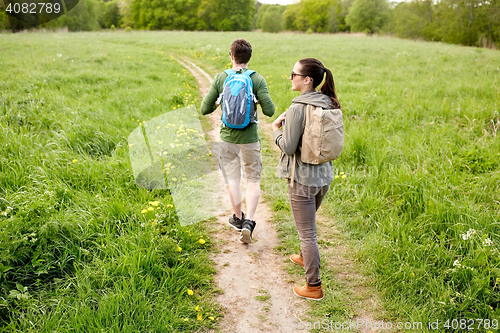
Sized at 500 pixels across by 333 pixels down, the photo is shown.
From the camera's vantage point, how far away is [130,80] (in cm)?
1095

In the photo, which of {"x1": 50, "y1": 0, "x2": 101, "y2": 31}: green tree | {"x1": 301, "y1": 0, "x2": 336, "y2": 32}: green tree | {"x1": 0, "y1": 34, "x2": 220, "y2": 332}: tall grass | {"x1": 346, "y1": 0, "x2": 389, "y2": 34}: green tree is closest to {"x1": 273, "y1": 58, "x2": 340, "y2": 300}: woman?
{"x1": 0, "y1": 34, "x2": 220, "y2": 332}: tall grass

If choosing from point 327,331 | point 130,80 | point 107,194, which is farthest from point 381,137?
point 130,80

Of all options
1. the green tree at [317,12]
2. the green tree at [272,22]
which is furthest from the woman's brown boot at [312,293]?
the green tree at [317,12]

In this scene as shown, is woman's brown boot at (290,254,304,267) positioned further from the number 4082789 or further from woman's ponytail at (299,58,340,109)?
the number 4082789

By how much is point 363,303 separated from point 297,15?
344ft

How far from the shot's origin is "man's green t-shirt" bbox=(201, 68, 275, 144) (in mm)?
3211

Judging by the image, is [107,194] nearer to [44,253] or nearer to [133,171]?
[133,171]

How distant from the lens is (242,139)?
3.31 meters

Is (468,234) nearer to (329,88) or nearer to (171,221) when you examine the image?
(329,88)

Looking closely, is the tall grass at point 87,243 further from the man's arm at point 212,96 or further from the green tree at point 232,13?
the green tree at point 232,13

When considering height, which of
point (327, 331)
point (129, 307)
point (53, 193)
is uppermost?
point (53, 193)

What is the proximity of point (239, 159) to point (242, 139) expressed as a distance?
1.01 feet

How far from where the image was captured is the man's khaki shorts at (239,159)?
3.39 m

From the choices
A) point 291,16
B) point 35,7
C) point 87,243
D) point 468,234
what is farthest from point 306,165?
point 291,16
